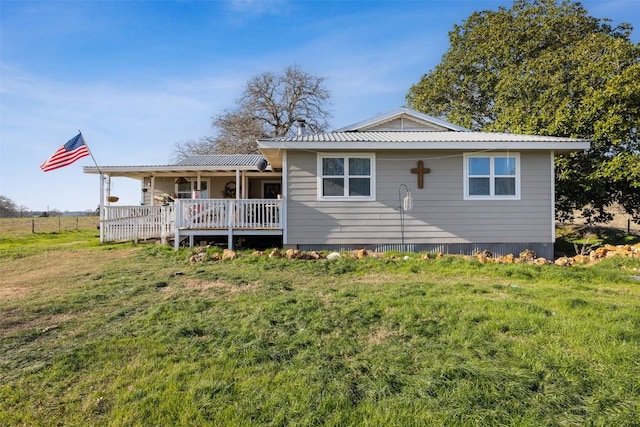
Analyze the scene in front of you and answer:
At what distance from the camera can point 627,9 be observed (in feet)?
51.8

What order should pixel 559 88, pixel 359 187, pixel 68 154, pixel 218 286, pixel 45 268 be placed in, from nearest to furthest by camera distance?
pixel 218 286 < pixel 45 268 < pixel 359 187 < pixel 68 154 < pixel 559 88

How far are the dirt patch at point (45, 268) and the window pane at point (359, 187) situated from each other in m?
5.86

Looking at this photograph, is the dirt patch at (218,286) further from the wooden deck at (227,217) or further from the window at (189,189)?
the window at (189,189)

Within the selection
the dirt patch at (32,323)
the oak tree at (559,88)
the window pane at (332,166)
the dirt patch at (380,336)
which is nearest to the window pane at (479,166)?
the window pane at (332,166)

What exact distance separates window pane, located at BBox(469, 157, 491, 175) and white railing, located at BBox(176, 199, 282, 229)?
5.00 meters

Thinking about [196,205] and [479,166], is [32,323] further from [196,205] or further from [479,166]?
[479,166]

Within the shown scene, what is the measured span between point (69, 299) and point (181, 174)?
950 centimetres

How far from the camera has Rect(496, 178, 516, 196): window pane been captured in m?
9.19

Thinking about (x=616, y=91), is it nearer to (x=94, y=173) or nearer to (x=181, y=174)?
(x=181, y=174)

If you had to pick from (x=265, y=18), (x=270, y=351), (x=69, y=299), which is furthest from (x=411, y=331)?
(x=265, y=18)

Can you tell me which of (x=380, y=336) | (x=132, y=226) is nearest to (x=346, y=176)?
(x=380, y=336)

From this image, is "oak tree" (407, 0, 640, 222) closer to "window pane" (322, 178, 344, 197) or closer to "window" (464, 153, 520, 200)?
"window" (464, 153, 520, 200)

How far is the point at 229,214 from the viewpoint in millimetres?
9320

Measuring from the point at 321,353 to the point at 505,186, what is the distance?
7964 millimetres
